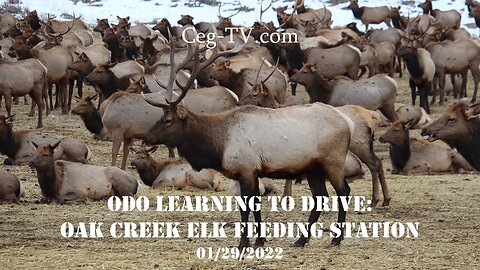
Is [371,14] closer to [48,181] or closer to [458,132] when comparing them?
[458,132]

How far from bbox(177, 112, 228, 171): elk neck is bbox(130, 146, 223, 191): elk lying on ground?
A: 3780 mm

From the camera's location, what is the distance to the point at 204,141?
376 inches

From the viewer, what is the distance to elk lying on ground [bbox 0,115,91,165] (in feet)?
50.8

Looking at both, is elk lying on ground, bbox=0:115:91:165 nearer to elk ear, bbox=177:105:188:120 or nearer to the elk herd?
the elk herd

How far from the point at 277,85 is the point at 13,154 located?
219 inches

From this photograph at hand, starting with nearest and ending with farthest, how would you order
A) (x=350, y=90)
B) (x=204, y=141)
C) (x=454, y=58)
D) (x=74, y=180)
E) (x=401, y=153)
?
1. (x=204, y=141)
2. (x=74, y=180)
3. (x=401, y=153)
4. (x=350, y=90)
5. (x=454, y=58)

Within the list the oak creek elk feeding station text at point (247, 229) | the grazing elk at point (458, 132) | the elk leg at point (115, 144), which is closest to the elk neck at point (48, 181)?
the oak creek elk feeding station text at point (247, 229)

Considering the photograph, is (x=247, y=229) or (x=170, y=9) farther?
(x=170, y=9)

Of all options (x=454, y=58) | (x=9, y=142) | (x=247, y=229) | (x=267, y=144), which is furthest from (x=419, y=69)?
(x=247, y=229)

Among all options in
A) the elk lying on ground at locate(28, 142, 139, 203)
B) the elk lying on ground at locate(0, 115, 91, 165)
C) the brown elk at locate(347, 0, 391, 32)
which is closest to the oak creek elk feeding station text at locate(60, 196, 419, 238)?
the elk lying on ground at locate(28, 142, 139, 203)

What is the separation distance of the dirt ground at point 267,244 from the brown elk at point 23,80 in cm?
558

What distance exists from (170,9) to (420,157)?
29.4 metres

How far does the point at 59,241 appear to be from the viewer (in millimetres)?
9906

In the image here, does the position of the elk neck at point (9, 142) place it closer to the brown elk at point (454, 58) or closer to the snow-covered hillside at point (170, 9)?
the brown elk at point (454, 58)
